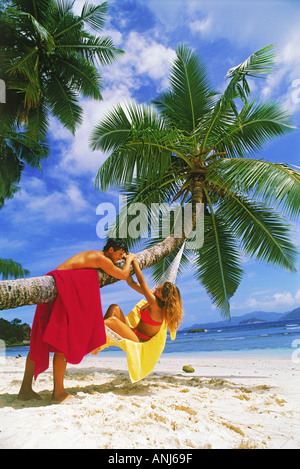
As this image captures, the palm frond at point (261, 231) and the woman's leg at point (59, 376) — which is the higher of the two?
the palm frond at point (261, 231)

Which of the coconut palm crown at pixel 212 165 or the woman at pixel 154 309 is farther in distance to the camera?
the coconut palm crown at pixel 212 165

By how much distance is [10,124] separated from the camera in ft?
31.9

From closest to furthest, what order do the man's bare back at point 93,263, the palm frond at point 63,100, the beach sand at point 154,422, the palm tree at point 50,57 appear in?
the beach sand at point 154,422 < the man's bare back at point 93,263 < the palm tree at point 50,57 < the palm frond at point 63,100

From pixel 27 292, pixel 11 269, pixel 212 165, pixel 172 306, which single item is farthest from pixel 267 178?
pixel 11 269

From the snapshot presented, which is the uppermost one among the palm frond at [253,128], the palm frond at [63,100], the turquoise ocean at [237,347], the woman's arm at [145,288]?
the palm frond at [63,100]

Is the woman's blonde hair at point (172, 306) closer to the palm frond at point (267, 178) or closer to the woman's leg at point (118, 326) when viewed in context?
the woman's leg at point (118, 326)

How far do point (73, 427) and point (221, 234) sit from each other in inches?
223

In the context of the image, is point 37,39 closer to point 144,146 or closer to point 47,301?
point 144,146

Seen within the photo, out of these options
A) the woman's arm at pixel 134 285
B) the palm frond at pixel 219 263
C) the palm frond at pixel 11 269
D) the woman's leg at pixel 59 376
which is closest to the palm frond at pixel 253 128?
the palm frond at pixel 219 263

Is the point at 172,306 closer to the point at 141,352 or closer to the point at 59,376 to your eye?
the point at 141,352

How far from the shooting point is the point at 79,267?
11.1 ft

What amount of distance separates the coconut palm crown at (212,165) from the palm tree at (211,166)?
0.02 meters

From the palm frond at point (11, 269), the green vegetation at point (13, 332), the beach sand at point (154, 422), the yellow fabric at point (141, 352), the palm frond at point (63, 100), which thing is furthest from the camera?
the green vegetation at point (13, 332)

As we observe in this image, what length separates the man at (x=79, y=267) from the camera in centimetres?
316
